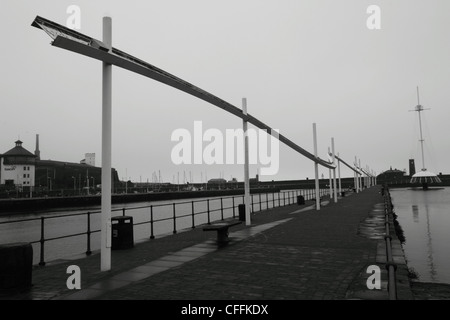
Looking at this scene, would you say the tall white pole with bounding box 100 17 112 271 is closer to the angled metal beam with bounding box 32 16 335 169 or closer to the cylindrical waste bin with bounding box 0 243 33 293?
the angled metal beam with bounding box 32 16 335 169

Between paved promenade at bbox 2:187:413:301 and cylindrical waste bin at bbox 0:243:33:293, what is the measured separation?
0.27m

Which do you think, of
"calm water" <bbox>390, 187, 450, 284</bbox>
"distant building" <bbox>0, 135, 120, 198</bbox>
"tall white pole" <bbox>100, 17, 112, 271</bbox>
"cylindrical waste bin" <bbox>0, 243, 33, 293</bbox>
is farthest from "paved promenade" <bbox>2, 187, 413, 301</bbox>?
"distant building" <bbox>0, 135, 120, 198</bbox>

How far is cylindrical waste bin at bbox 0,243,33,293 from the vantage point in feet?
19.4

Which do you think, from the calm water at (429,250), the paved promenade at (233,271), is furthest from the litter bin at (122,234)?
the calm water at (429,250)

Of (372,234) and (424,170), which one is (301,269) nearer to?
(372,234)

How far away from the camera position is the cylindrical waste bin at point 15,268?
5.91m

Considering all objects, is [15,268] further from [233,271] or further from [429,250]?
[429,250]

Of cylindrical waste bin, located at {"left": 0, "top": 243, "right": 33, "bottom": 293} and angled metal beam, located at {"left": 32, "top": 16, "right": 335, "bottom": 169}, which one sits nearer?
angled metal beam, located at {"left": 32, "top": 16, "right": 335, "bottom": 169}

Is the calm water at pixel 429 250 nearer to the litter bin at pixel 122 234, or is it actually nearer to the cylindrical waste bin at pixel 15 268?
the litter bin at pixel 122 234

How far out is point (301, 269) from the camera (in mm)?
6961

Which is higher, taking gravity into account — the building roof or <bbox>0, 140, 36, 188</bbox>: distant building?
the building roof

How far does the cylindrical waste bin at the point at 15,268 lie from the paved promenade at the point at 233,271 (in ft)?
0.89

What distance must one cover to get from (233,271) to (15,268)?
13.2 ft
